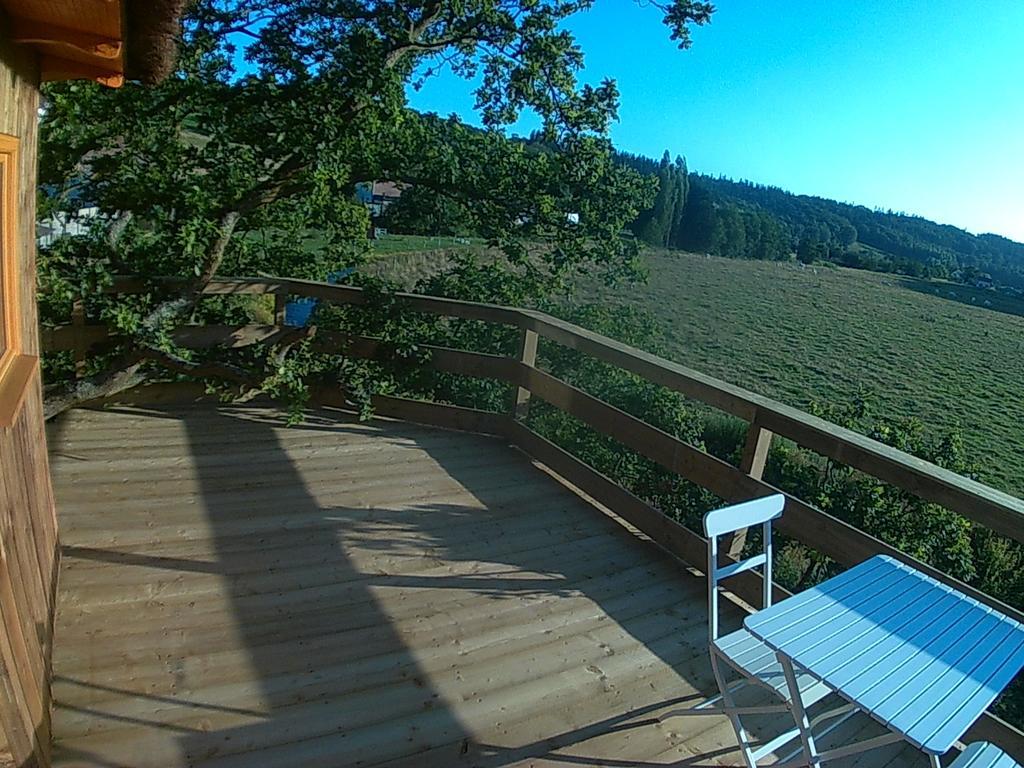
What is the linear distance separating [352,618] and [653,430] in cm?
162

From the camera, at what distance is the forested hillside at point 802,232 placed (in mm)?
6773

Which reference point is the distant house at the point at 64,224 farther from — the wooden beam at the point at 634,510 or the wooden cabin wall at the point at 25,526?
the wooden beam at the point at 634,510

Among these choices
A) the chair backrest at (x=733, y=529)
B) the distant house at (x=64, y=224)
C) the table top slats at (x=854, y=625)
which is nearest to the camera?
the table top slats at (x=854, y=625)

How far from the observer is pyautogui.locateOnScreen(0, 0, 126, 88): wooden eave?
1327mm

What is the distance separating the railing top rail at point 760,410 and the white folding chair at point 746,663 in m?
0.43

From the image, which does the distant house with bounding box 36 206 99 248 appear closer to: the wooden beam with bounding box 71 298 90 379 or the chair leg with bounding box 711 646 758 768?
the wooden beam with bounding box 71 298 90 379

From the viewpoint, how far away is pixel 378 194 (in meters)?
5.26

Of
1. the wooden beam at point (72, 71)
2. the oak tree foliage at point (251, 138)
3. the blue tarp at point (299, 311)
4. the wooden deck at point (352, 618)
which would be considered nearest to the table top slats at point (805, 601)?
the wooden deck at point (352, 618)

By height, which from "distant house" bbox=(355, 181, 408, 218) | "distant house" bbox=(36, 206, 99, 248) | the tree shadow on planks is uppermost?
"distant house" bbox=(355, 181, 408, 218)

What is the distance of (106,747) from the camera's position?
5.48ft

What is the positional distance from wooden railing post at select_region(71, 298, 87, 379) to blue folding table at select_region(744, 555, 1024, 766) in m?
4.04

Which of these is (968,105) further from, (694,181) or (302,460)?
(302,460)

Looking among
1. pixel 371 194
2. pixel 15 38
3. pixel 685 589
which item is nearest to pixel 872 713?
pixel 685 589

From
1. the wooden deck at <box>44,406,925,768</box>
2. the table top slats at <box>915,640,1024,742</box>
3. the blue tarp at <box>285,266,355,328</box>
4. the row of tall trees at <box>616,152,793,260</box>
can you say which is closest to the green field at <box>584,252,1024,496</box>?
the row of tall trees at <box>616,152,793,260</box>
